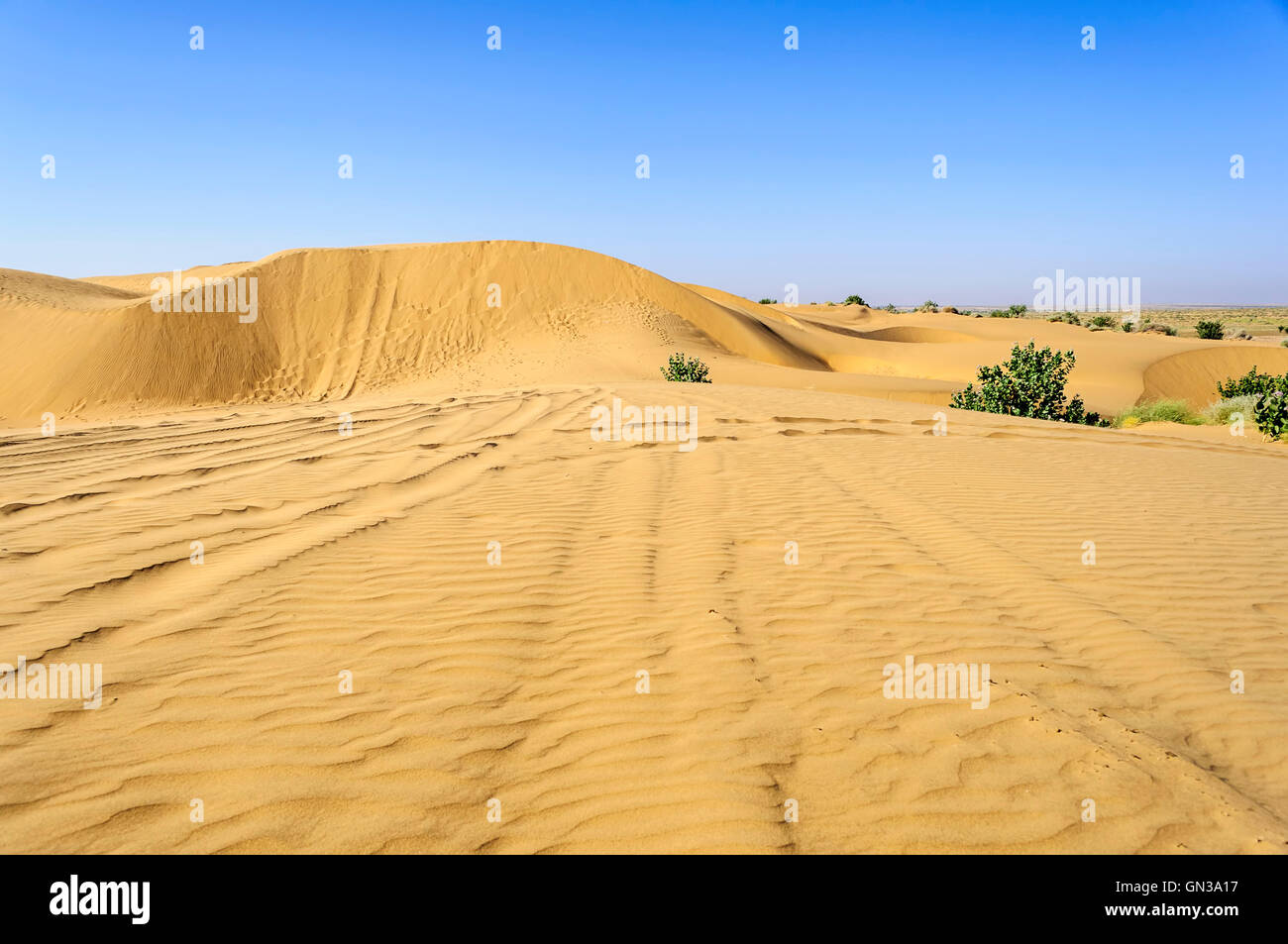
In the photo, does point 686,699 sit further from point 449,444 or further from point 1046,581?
point 449,444

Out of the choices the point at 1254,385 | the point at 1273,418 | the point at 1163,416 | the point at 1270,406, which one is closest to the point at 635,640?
the point at 1273,418

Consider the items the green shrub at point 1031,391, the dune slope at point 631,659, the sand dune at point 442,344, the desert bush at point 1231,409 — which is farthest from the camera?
the sand dune at point 442,344

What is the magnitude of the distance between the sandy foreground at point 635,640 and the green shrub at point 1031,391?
611cm

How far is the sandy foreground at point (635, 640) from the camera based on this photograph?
8.55 feet

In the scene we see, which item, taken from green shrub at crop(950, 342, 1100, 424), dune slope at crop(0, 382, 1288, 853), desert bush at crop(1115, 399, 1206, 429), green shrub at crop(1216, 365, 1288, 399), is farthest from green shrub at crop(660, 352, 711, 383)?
dune slope at crop(0, 382, 1288, 853)

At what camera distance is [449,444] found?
29.6 ft

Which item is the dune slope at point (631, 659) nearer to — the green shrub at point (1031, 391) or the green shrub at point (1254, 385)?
the green shrub at point (1031, 391)

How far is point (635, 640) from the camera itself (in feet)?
12.9

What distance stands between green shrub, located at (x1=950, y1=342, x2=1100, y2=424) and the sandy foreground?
611 cm

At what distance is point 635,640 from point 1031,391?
1493 centimetres

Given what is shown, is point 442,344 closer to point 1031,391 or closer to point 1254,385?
point 1031,391

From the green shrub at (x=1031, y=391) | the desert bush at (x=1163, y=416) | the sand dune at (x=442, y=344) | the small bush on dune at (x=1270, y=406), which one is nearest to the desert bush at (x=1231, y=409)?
the small bush on dune at (x=1270, y=406)

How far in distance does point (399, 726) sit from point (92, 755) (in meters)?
1.08
